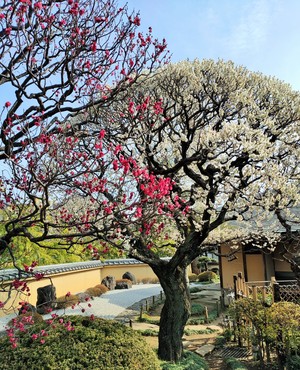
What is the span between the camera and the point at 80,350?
5176 millimetres

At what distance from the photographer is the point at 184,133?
35.2ft

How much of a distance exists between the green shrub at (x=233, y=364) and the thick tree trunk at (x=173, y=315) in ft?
4.45

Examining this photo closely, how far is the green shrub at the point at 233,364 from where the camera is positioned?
8.59 metres

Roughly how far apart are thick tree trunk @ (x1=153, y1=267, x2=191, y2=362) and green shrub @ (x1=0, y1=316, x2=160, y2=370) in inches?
120

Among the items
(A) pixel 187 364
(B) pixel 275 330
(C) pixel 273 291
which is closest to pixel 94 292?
(C) pixel 273 291

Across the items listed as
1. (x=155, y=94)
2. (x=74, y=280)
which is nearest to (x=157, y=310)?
(x=74, y=280)

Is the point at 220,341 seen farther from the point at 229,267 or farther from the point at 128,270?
the point at 128,270

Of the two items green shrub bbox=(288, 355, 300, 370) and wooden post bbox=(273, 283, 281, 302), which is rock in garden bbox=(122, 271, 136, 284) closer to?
wooden post bbox=(273, 283, 281, 302)

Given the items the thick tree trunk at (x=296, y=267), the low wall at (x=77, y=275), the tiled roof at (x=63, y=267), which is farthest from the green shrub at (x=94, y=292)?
the thick tree trunk at (x=296, y=267)

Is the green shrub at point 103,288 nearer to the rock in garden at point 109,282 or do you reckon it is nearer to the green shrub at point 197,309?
the rock in garden at point 109,282

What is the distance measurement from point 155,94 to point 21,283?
7508mm

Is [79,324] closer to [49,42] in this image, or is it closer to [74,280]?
[49,42]

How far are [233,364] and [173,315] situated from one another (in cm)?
196

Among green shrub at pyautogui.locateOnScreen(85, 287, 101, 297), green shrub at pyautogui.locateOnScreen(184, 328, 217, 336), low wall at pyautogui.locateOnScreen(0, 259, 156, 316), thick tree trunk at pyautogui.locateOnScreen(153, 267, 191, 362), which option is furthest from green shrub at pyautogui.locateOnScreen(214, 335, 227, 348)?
green shrub at pyautogui.locateOnScreen(85, 287, 101, 297)
